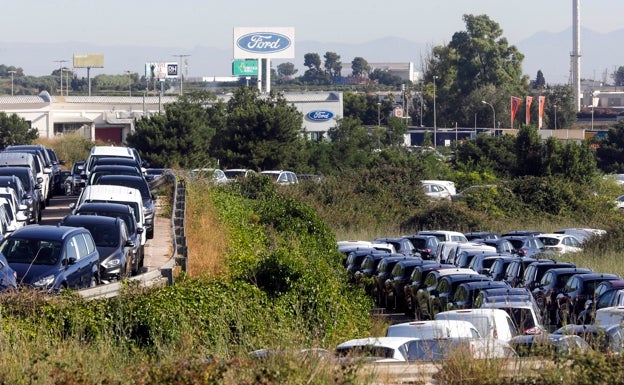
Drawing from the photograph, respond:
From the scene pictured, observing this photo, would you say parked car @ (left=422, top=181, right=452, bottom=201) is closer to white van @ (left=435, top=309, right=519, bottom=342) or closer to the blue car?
the blue car

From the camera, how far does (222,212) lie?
30.1m

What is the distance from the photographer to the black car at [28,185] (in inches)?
1109

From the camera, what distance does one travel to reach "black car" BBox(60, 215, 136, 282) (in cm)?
2003

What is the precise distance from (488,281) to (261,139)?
149 feet

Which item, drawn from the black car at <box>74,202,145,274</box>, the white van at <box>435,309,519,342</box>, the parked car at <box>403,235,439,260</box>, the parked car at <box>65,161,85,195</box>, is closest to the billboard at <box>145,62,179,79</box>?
the parked car at <box>65,161,85,195</box>

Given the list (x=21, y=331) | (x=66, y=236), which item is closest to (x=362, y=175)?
(x=66, y=236)

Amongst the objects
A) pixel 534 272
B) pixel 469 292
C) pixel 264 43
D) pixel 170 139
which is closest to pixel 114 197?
pixel 469 292

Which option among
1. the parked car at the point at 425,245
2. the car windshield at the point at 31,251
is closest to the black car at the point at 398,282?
the parked car at the point at 425,245

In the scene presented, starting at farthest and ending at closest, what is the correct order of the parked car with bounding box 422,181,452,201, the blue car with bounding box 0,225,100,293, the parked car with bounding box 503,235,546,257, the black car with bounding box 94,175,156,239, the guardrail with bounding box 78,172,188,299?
the parked car with bounding box 422,181,452,201 → the parked car with bounding box 503,235,546,257 → the black car with bounding box 94,175,156,239 → the blue car with bounding box 0,225,100,293 → the guardrail with bounding box 78,172,188,299

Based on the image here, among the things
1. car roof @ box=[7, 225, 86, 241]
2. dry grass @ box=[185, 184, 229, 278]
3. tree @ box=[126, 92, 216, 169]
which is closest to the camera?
car roof @ box=[7, 225, 86, 241]

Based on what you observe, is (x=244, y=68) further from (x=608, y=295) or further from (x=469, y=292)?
(x=608, y=295)

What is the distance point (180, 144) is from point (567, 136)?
37182mm

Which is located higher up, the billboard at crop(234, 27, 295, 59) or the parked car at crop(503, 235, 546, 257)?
the billboard at crop(234, 27, 295, 59)

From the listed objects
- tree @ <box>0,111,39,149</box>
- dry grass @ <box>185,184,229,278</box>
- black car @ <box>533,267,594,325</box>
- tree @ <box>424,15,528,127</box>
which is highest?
tree @ <box>424,15,528,127</box>
